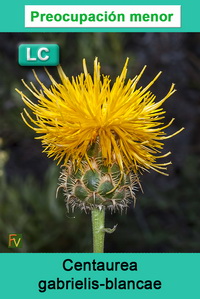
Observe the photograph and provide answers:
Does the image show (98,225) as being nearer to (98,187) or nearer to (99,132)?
(98,187)

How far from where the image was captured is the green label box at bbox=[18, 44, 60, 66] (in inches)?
110

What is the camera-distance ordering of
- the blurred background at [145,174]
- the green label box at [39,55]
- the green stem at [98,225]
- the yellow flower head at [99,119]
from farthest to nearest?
the blurred background at [145,174], the green label box at [39,55], the green stem at [98,225], the yellow flower head at [99,119]

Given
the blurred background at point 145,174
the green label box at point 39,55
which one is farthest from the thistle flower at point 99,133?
the blurred background at point 145,174

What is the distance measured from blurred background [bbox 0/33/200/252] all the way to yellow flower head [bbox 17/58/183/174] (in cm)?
165

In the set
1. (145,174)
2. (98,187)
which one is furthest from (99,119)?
(145,174)

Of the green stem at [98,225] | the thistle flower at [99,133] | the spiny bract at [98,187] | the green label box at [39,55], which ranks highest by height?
the green label box at [39,55]

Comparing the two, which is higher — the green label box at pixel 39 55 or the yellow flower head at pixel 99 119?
the green label box at pixel 39 55

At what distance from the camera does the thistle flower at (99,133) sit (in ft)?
7.08

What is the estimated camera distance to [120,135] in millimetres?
2182

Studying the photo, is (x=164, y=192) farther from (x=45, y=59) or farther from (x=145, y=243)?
(x=45, y=59)

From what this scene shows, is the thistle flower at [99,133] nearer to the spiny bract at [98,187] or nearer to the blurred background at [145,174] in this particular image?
the spiny bract at [98,187]

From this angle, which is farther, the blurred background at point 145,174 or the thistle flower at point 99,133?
the blurred background at point 145,174

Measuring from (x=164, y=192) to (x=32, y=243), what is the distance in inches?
45.9

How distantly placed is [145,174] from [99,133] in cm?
226
